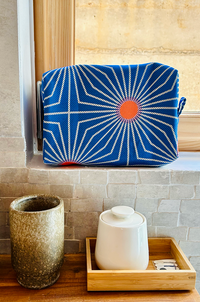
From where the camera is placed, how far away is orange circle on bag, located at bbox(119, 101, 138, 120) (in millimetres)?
673

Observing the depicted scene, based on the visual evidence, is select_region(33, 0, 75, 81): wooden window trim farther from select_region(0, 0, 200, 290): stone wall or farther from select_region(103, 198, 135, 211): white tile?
select_region(103, 198, 135, 211): white tile

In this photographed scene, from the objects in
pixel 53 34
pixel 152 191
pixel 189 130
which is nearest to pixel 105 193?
pixel 152 191

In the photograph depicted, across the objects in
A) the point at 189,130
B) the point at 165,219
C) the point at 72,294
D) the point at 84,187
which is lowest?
the point at 72,294

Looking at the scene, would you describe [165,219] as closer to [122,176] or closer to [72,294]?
[122,176]

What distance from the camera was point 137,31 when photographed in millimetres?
912

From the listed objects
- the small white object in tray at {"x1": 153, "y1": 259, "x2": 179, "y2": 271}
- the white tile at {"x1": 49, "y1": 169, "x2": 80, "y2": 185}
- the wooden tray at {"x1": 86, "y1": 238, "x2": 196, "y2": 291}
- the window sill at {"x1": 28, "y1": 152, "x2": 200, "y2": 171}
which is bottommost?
the small white object in tray at {"x1": 153, "y1": 259, "x2": 179, "y2": 271}

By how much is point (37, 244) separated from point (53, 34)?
710 mm

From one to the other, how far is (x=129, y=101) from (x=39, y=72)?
1.24ft

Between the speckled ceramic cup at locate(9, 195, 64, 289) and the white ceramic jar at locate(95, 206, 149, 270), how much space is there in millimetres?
112

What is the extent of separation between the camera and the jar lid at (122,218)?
1.87ft

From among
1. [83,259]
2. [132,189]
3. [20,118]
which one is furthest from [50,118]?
[83,259]

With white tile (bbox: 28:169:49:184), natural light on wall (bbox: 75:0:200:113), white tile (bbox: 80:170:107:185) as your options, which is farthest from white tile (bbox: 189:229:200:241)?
natural light on wall (bbox: 75:0:200:113)

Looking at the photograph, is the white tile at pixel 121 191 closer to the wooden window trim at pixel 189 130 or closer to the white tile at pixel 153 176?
the white tile at pixel 153 176

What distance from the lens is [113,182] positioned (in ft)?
2.25
